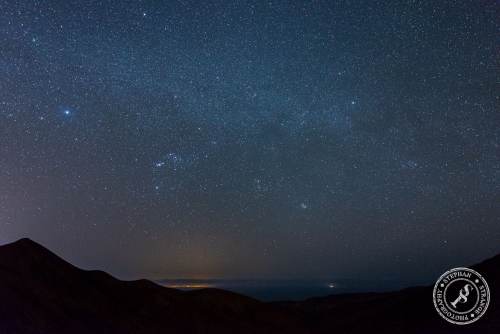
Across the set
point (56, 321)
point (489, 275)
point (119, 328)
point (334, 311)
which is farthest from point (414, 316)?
point (56, 321)

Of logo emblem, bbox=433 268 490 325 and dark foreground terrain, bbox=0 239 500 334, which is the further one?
dark foreground terrain, bbox=0 239 500 334

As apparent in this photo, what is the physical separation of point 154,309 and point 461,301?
32.5 m

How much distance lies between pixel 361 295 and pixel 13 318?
58790 millimetres

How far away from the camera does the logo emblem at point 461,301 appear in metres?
43.0

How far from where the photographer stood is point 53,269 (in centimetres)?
5634

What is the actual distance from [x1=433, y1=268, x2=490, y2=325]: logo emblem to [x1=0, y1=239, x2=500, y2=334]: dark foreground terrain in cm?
67

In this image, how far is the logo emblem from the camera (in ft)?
141

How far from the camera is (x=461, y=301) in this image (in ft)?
149

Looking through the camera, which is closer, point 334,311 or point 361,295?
point 334,311

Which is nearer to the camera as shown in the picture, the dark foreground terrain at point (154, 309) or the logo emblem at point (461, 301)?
the logo emblem at point (461, 301)

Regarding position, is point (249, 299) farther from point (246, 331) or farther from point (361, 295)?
point (361, 295)

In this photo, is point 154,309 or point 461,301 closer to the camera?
point 461,301

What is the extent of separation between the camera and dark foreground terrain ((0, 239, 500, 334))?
43562mm

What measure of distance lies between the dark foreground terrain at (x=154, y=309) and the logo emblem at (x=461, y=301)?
0.67 m
